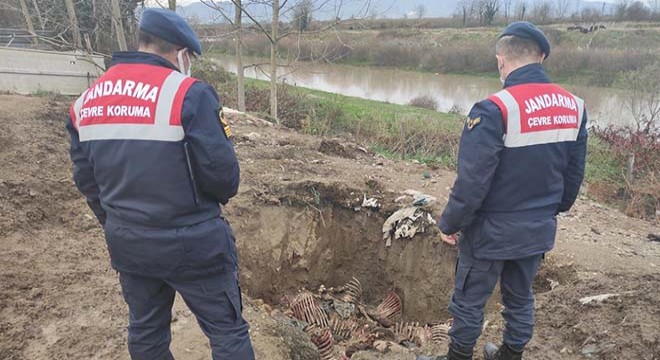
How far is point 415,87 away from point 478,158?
83.5ft

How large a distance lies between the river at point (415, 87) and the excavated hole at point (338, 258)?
13.4 metres

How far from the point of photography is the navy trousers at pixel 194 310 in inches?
89.6

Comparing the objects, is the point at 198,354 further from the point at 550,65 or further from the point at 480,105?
the point at 550,65

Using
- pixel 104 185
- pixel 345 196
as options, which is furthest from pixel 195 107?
pixel 345 196

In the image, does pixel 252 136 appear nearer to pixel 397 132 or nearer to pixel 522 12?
pixel 397 132

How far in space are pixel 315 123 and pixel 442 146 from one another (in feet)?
11.8

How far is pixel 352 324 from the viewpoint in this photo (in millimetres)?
5277

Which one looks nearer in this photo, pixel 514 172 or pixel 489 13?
pixel 514 172

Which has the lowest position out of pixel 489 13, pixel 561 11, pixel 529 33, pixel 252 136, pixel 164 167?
pixel 252 136

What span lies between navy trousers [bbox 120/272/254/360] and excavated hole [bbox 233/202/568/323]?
2.81m

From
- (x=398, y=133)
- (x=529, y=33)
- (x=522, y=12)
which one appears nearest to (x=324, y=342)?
(x=529, y=33)

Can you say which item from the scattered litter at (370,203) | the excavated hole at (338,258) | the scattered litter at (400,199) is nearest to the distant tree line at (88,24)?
the excavated hole at (338,258)

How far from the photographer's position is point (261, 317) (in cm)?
374

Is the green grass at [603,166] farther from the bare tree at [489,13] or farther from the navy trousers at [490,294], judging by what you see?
the bare tree at [489,13]
